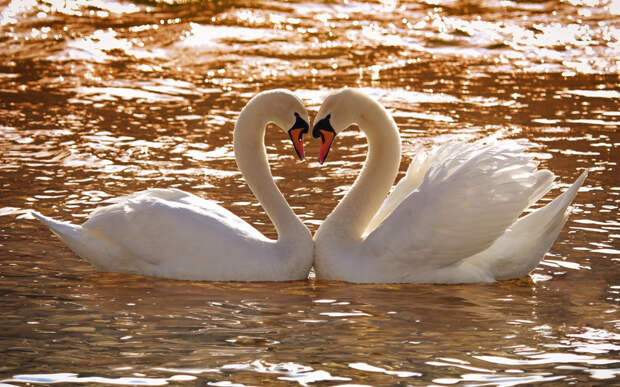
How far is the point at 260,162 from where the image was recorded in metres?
7.97

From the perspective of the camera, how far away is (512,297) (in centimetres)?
746

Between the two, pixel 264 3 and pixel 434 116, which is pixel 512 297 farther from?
pixel 264 3

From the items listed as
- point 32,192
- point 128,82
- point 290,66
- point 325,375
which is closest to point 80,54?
point 128,82

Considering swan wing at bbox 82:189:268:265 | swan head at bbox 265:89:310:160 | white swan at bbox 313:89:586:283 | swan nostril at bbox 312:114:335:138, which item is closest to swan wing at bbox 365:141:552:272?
white swan at bbox 313:89:586:283

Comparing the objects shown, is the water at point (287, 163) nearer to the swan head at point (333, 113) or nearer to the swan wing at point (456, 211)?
the swan wing at point (456, 211)

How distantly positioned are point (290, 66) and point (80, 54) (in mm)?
2952

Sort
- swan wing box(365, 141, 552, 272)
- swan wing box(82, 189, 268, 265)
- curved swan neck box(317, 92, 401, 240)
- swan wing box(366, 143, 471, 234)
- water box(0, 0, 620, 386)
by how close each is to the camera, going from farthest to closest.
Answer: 1. swan wing box(366, 143, 471, 234)
2. curved swan neck box(317, 92, 401, 240)
3. swan wing box(82, 189, 268, 265)
4. swan wing box(365, 141, 552, 272)
5. water box(0, 0, 620, 386)

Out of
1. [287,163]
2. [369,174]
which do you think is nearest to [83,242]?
[369,174]

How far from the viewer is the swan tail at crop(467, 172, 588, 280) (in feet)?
25.4

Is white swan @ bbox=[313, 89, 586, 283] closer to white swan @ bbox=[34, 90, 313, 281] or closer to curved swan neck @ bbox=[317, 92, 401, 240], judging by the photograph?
curved swan neck @ bbox=[317, 92, 401, 240]

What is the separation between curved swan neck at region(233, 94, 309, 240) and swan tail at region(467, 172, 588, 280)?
1.24m

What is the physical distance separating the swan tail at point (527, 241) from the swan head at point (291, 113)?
4.60ft

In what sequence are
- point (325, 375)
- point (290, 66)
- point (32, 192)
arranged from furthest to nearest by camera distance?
point (290, 66) → point (32, 192) → point (325, 375)

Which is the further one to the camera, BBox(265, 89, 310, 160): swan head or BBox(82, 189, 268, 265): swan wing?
BBox(265, 89, 310, 160): swan head
